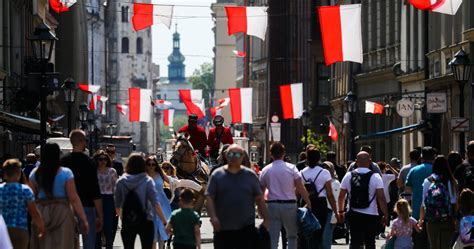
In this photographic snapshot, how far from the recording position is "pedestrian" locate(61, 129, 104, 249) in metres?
18.0

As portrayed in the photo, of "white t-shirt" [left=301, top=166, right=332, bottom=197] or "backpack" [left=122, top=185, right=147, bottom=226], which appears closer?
"backpack" [left=122, top=185, right=147, bottom=226]

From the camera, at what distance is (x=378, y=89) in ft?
196

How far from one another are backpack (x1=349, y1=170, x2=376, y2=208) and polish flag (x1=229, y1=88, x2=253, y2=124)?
1778 inches

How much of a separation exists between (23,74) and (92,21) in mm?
99988

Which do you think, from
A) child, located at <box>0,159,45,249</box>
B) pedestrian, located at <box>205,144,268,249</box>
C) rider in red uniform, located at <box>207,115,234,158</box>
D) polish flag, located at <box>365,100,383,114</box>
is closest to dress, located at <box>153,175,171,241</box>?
pedestrian, located at <box>205,144,268,249</box>

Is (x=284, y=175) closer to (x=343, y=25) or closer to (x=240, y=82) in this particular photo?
(x=343, y=25)

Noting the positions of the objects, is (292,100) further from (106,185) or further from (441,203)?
(441,203)

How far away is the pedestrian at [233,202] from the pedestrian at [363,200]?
169 inches

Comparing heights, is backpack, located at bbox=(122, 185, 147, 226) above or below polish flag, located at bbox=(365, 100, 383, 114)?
below

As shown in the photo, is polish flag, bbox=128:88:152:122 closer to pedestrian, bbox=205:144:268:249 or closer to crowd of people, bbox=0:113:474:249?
crowd of people, bbox=0:113:474:249

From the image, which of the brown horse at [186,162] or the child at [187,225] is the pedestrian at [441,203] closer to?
the child at [187,225]

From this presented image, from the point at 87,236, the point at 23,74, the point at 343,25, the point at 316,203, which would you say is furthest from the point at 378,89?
the point at 87,236

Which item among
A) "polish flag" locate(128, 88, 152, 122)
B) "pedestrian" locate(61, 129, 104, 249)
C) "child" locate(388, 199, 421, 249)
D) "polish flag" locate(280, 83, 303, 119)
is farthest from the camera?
"polish flag" locate(128, 88, 152, 122)

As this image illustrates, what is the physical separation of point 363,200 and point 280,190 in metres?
1.49
